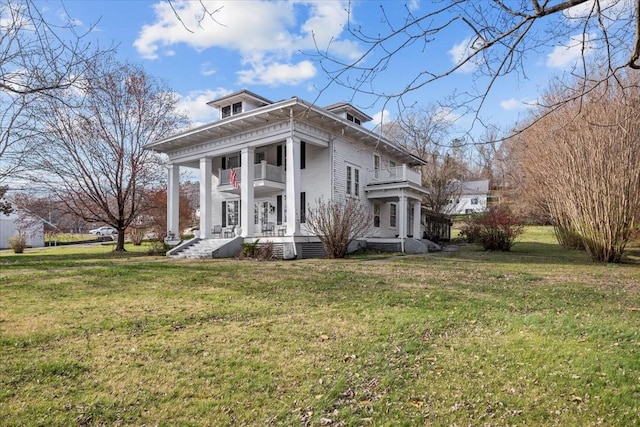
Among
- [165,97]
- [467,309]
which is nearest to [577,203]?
[467,309]

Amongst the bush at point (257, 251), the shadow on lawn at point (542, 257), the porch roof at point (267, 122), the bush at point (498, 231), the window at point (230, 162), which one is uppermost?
the porch roof at point (267, 122)

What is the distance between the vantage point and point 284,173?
2125 centimetres

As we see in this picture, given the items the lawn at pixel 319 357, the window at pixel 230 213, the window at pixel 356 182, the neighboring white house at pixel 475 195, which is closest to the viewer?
the lawn at pixel 319 357

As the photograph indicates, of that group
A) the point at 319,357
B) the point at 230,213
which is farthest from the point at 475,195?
the point at 319,357

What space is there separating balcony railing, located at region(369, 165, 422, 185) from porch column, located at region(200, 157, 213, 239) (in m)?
8.95

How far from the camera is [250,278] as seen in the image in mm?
9789

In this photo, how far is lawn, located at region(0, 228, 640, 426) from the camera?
3.30 meters

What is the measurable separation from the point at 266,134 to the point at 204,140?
15.2 ft

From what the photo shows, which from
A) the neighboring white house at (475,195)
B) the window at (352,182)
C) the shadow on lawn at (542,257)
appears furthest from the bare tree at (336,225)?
the neighboring white house at (475,195)

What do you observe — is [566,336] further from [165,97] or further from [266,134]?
[165,97]

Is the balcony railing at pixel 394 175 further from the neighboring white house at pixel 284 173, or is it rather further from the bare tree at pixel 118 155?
the bare tree at pixel 118 155

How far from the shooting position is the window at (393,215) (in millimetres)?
24609

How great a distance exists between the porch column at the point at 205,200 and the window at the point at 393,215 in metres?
10.6

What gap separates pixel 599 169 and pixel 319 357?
13.4 meters
